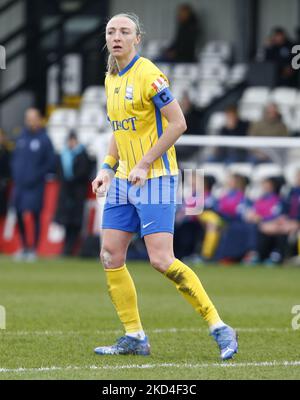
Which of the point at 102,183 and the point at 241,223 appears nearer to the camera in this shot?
the point at 102,183

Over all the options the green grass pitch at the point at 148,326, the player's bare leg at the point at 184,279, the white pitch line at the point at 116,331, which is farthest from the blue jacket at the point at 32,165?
the player's bare leg at the point at 184,279

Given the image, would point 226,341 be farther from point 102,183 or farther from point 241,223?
point 241,223

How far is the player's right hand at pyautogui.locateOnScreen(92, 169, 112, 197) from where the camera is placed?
316 inches

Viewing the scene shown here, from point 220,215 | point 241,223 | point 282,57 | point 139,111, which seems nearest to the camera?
point 139,111

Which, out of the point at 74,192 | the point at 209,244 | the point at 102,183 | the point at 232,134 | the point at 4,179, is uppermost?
the point at 102,183

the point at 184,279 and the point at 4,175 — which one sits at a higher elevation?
the point at 184,279

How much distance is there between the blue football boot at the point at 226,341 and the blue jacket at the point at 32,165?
11433 mm

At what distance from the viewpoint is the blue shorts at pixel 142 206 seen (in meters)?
7.90

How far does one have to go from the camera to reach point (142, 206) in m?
7.92

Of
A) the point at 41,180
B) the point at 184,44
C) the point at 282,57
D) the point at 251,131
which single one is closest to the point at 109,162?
the point at 41,180

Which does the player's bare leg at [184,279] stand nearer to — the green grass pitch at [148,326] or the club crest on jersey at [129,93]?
the green grass pitch at [148,326]

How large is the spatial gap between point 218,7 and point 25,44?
14.8 ft

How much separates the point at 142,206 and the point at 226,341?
1040 mm

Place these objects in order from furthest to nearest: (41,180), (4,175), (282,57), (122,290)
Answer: (282,57)
(4,175)
(41,180)
(122,290)
